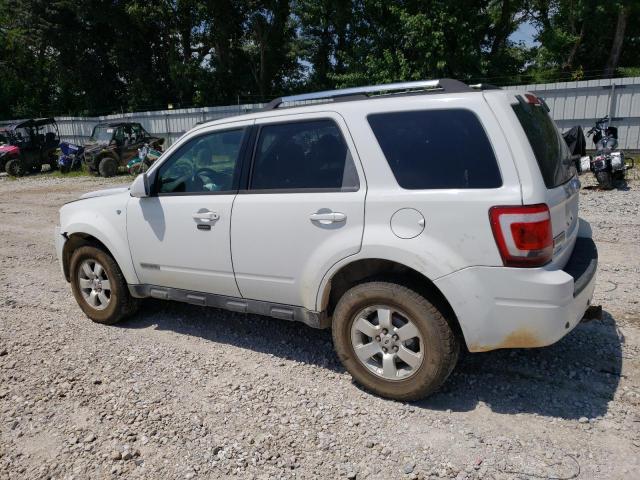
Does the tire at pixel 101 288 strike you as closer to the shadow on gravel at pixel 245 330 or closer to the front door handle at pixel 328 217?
the shadow on gravel at pixel 245 330

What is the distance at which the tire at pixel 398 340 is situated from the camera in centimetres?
322

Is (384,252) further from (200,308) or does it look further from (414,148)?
(200,308)

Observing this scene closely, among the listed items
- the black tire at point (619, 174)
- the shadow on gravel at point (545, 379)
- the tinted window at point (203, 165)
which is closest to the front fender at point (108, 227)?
the tinted window at point (203, 165)

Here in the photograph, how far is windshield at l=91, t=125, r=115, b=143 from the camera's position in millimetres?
17984

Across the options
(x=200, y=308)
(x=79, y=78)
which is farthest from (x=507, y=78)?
(x=79, y=78)

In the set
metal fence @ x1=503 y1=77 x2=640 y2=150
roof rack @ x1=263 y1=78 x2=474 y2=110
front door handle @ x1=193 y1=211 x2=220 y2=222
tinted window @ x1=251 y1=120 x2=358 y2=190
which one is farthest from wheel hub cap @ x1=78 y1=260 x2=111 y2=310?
metal fence @ x1=503 y1=77 x2=640 y2=150

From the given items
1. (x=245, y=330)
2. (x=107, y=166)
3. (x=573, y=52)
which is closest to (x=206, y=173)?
(x=245, y=330)

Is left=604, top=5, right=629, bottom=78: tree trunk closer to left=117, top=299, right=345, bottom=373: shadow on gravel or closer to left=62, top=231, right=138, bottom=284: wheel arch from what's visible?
left=117, top=299, right=345, bottom=373: shadow on gravel

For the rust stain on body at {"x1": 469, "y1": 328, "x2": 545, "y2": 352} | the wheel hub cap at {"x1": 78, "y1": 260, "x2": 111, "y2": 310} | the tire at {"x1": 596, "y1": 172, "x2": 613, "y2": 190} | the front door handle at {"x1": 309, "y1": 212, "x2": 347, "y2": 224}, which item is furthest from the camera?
the tire at {"x1": 596, "y1": 172, "x2": 613, "y2": 190}

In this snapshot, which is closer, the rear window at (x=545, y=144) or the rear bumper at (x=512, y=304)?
the rear bumper at (x=512, y=304)

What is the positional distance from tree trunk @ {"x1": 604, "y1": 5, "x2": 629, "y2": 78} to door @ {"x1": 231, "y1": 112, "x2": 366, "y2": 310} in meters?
19.3

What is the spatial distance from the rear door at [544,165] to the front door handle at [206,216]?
2.12 metres

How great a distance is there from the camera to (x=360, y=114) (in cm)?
347

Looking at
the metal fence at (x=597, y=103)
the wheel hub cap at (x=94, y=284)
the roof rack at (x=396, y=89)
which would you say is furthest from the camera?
the metal fence at (x=597, y=103)
